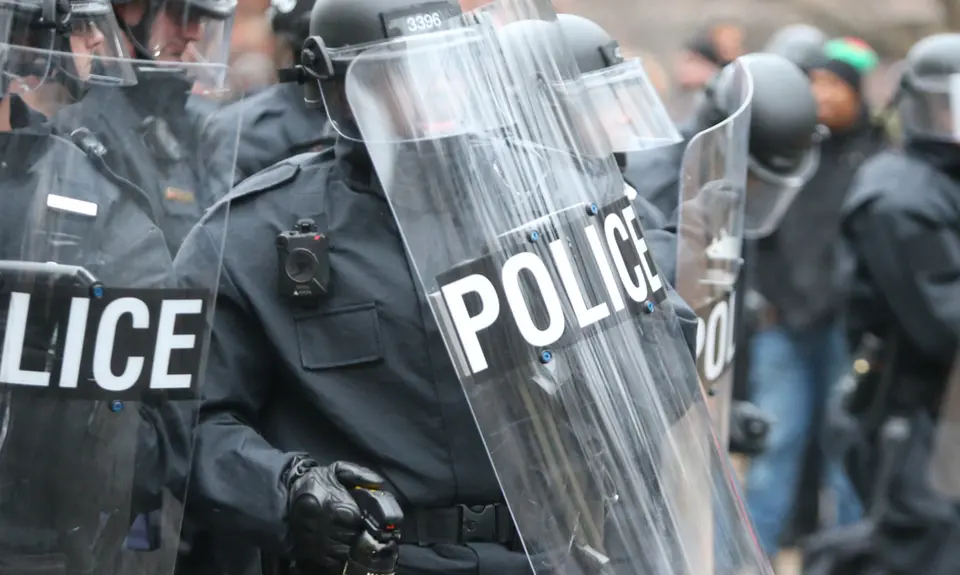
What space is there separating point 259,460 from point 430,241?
530 mm

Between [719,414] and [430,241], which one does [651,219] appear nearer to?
[719,414]

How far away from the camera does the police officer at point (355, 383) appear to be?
3.15m

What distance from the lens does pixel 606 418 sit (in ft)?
9.29

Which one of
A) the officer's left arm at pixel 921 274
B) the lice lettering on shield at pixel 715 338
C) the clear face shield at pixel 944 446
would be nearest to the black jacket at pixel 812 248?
the officer's left arm at pixel 921 274

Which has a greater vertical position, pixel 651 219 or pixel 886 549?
pixel 651 219

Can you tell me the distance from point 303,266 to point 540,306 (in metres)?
0.56

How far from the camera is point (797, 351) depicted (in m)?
7.96

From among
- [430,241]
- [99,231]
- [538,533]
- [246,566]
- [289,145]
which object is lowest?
[538,533]

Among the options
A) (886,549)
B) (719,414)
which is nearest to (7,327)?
(719,414)

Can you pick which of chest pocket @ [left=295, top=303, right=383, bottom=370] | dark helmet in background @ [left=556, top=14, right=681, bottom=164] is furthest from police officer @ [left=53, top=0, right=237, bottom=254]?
dark helmet in background @ [left=556, top=14, right=681, bottom=164]

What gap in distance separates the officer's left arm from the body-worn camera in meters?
3.32

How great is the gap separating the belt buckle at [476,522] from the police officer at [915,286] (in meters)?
3.04

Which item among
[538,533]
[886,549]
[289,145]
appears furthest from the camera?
[886,549]

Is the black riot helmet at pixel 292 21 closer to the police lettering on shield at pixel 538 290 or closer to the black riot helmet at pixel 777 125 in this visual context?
the black riot helmet at pixel 777 125
